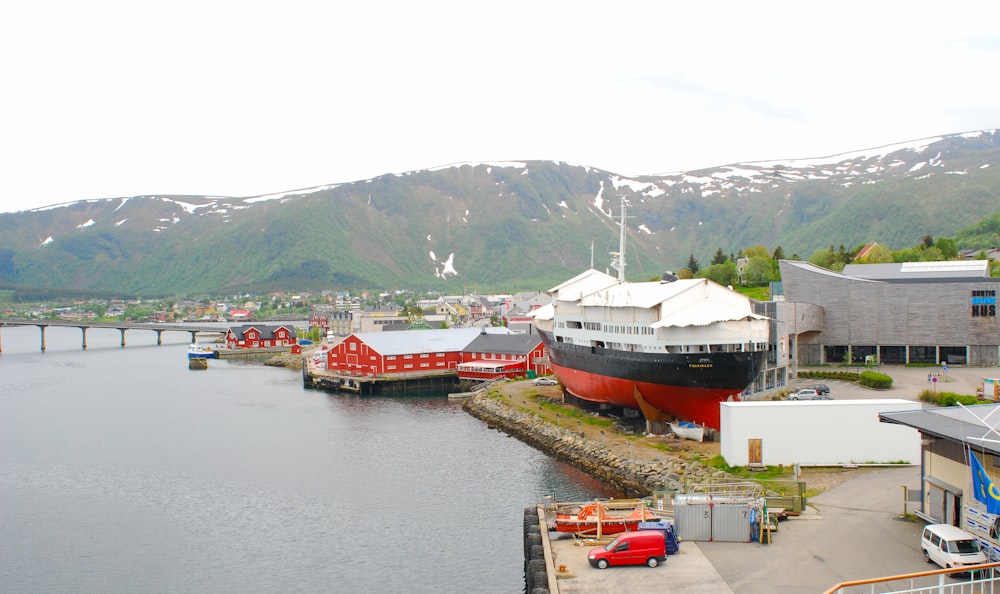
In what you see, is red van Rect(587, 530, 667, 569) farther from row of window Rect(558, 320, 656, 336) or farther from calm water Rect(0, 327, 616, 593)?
row of window Rect(558, 320, 656, 336)

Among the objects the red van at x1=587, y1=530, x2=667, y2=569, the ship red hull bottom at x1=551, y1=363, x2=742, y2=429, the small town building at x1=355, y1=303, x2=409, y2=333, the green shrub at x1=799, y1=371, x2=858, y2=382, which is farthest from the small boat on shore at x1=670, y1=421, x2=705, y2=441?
the small town building at x1=355, y1=303, x2=409, y2=333

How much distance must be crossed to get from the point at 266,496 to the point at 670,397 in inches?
585

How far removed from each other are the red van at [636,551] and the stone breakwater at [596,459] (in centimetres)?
682

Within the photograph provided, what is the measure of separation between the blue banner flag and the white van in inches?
23.9

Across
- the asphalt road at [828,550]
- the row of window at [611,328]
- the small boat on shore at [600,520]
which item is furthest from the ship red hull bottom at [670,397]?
the small boat on shore at [600,520]

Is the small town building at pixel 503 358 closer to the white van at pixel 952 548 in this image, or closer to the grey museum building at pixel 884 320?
the grey museum building at pixel 884 320

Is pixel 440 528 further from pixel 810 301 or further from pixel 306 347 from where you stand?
pixel 306 347

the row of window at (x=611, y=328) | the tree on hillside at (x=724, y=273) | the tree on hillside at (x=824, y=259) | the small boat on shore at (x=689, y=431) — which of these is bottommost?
the small boat on shore at (x=689, y=431)

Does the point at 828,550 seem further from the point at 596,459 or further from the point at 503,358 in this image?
the point at 503,358

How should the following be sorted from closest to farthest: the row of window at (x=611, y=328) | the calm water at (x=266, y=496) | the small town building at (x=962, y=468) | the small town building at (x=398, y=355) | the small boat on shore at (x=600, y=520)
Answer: the small town building at (x=962, y=468) < the small boat on shore at (x=600, y=520) < the calm water at (x=266, y=496) < the row of window at (x=611, y=328) < the small town building at (x=398, y=355)

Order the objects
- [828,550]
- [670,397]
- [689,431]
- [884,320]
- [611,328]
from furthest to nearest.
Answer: [884,320], [611,328], [670,397], [689,431], [828,550]

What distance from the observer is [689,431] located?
2716cm

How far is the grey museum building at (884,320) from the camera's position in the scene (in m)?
37.1

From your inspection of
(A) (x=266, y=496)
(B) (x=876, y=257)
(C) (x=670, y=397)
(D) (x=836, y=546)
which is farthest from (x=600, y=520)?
(B) (x=876, y=257)
